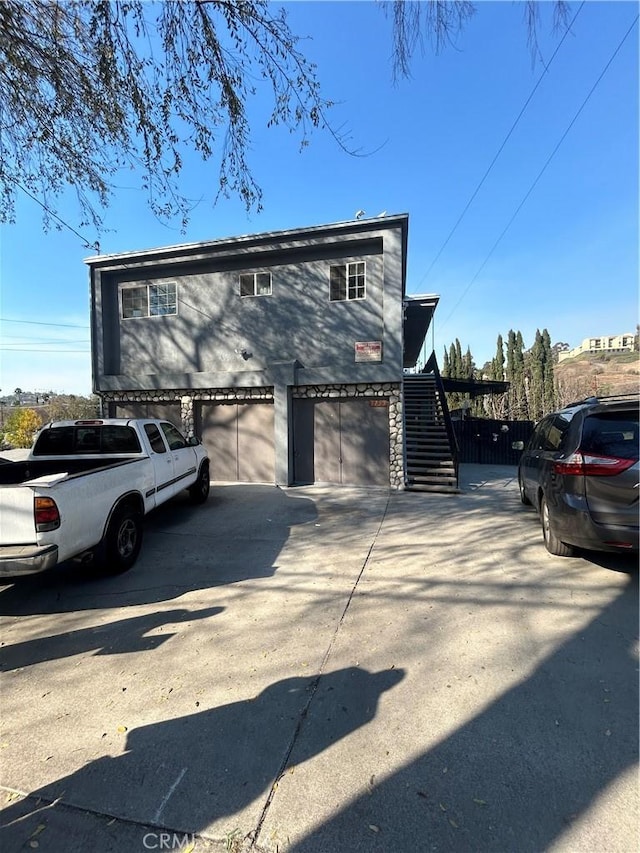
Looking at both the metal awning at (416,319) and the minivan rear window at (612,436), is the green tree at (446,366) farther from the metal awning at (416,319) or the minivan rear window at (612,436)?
the minivan rear window at (612,436)

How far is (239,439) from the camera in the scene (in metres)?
11.3

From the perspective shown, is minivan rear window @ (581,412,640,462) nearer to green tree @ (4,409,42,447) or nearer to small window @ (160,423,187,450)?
small window @ (160,423,187,450)

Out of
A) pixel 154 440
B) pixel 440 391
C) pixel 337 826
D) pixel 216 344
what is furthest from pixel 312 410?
pixel 337 826

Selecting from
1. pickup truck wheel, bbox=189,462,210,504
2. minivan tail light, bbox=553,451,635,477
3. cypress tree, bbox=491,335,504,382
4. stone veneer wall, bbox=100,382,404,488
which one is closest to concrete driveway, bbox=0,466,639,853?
minivan tail light, bbox=553,451,635,477

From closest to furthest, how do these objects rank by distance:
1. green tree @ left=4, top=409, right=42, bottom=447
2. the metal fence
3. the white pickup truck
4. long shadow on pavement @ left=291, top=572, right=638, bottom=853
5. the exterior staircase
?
long shadow on pavement @ left=291, top=572, right=638, bottom=853, the white pickup truck, the exterior staircase, the metal fence, green tree @ left=4, top=409, right=42, bottom=447

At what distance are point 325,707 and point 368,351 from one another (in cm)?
863

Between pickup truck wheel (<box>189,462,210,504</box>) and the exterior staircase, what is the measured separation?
4760 millimetres

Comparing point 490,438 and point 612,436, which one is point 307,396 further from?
point 490,438

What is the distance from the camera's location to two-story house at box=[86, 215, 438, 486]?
10250 mm

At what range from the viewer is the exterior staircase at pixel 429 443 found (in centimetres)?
1002

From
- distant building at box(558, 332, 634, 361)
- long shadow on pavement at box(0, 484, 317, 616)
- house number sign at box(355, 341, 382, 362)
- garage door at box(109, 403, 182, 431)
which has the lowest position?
long shadow on pavement at box(0, 484, 317, 616)

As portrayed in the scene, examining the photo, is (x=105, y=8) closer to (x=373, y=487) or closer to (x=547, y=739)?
(x=547, y=739)

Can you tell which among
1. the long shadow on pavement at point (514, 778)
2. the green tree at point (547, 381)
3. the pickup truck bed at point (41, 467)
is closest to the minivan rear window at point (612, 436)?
the long shadow on pavement at point (514, 778)

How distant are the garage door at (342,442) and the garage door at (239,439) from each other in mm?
826
